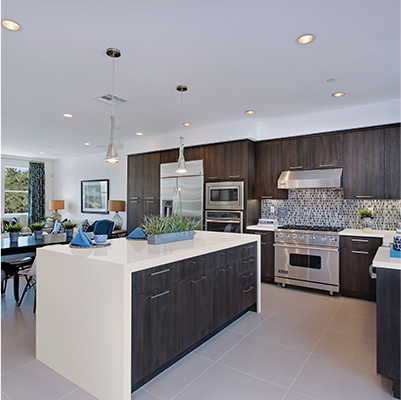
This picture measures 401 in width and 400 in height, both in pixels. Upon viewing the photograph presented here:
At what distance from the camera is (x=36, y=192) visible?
940 cm

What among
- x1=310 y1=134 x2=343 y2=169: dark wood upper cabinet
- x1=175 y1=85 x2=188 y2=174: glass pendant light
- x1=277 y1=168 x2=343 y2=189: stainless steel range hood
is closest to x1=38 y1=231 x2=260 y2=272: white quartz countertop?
x1=175 y1=85 x2=188 y2=174: glass pendant light

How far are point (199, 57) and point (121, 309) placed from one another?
2238 millimetres

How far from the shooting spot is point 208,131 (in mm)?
5281

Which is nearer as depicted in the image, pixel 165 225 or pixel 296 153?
pixel 165 225

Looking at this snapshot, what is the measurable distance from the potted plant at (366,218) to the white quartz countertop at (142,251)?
233cm

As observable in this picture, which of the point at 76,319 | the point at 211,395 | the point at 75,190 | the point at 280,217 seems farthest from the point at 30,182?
the point at 211,395

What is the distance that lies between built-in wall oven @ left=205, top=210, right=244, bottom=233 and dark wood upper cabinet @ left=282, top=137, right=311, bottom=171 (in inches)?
42.9

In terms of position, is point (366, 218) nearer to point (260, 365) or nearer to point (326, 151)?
point (326, 151)

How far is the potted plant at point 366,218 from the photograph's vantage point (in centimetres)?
429

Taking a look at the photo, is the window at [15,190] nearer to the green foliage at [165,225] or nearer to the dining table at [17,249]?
the dining table at [17,249]

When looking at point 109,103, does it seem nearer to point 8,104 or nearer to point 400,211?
point 8,104

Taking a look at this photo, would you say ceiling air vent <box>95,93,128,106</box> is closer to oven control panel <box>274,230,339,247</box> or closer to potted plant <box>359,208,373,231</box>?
oven control panel <box>274,230,339,247</box>

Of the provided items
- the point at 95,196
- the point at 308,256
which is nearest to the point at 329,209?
the point at 308,256

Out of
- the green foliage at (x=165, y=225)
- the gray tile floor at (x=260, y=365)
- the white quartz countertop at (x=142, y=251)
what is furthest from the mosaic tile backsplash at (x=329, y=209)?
the green foliage at (x=165, y=225)
